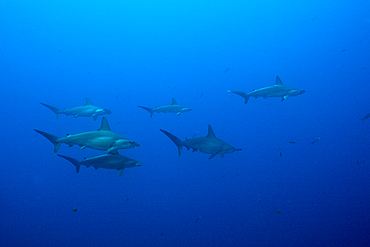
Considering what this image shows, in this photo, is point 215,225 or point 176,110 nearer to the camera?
point 176,110

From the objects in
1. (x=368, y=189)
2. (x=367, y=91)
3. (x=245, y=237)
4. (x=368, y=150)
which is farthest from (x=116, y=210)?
(x=367, y=91)

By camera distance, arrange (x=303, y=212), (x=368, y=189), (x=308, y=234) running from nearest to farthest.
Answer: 1. (x=308, y=234)
2. (x=303, y=212)
3. (x=368, y=189)

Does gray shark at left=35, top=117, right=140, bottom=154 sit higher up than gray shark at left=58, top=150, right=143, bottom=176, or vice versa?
gray shark at left=35, top=117, right=140, bottom=154

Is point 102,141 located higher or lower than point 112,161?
higher

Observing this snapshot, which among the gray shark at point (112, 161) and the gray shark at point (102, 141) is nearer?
the gray shark at point (102, 141)

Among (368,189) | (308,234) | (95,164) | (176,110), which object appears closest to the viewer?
(95,164)

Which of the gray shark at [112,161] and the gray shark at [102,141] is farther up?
the gray shark at [102,141]

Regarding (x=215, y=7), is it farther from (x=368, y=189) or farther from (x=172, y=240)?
(x=172, y=240)

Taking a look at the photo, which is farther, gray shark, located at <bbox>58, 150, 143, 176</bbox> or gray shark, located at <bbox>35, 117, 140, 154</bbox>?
gray shark, located at <bbox>58, 150, 143, 176</bbox>

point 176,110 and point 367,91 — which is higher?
point 176,110

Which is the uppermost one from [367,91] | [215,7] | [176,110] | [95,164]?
[215,7]

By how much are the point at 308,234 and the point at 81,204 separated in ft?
59.5

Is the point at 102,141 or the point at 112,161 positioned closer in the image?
the point at 102,141

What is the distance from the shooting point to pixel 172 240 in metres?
15.5
